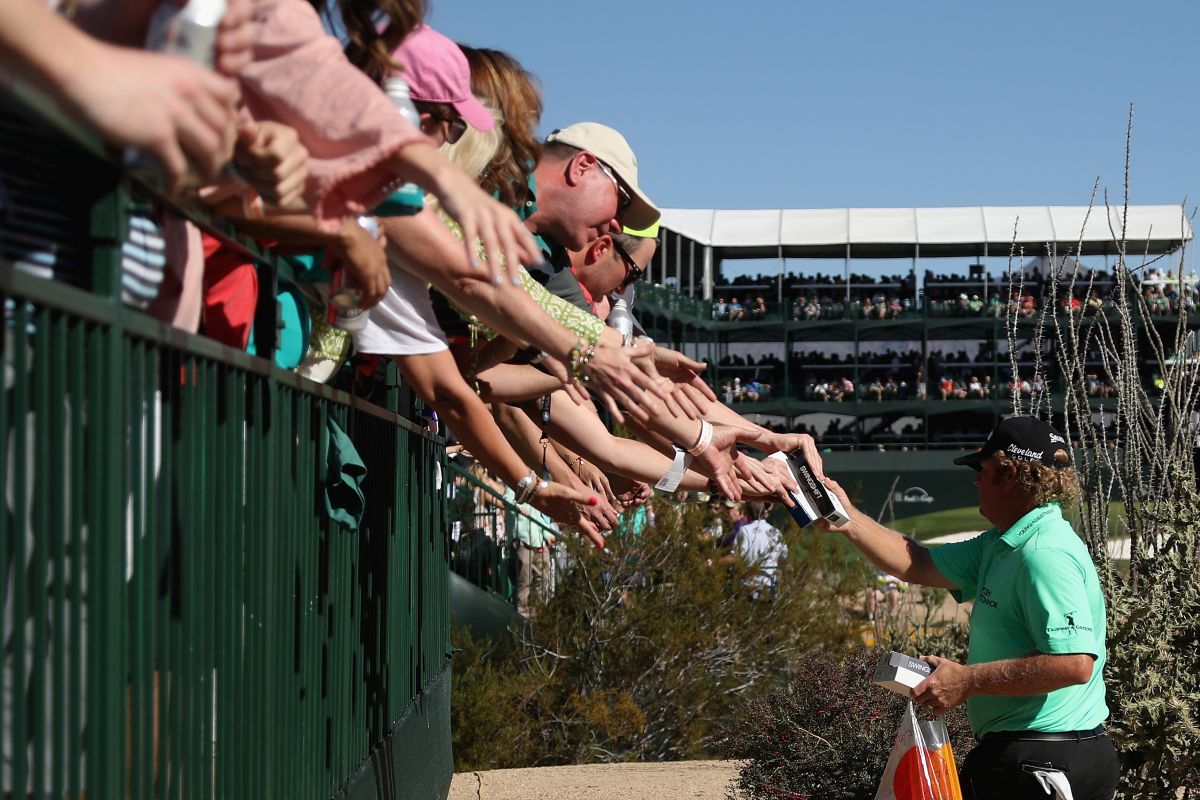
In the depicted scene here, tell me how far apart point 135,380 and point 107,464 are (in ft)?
0.54

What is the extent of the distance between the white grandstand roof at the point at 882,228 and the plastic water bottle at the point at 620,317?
47.4 m

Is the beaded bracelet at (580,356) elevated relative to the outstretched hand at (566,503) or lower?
elevated

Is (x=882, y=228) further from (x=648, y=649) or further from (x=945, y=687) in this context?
(x=945, y=687)

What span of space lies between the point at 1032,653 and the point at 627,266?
1.93m

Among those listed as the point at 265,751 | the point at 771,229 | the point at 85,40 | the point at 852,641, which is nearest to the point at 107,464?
the point at 85,40

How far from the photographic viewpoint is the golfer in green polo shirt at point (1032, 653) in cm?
473

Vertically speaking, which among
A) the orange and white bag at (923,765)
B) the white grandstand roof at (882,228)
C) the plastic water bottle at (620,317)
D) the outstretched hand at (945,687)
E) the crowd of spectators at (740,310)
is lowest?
the orange and white bag at (923,765)

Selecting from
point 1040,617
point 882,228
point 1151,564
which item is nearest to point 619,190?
point 1040,617

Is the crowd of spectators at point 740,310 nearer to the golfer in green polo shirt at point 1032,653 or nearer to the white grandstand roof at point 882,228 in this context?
the white grandstand roof at point 882,228

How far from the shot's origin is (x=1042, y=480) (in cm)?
514

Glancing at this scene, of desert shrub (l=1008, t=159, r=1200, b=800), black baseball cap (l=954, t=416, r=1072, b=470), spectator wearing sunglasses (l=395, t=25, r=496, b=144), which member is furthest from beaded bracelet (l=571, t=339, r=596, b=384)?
desert shrub (l=1008, t=159, r=1200, b=800)

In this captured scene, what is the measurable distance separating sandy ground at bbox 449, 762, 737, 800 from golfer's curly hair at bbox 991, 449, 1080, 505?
10.4ft

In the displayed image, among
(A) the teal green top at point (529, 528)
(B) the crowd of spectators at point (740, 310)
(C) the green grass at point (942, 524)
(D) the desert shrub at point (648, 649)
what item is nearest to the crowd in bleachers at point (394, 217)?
(D) the desert shrub at point (648, 649)

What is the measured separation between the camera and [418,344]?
4.07 meters
